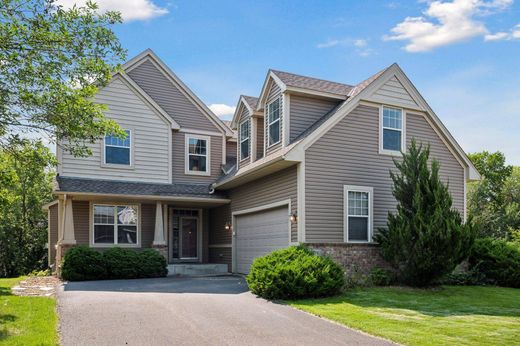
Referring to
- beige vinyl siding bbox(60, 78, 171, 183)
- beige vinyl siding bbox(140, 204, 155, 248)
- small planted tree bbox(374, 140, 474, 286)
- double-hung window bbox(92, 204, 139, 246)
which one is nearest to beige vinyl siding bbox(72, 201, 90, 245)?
double-hung window bbox(92, 204, 139, 246)

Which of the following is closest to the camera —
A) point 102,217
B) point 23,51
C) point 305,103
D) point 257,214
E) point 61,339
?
point 61,339

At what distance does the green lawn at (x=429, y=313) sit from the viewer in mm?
8031

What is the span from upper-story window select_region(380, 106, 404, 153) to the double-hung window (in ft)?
33.2

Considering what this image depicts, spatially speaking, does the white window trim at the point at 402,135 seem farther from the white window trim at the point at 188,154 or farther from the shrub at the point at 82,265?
the shrub at the point at 82,265

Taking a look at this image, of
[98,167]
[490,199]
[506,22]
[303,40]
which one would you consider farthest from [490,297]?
[490,199]

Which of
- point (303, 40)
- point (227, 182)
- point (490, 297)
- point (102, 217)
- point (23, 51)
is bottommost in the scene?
point (490, 297)

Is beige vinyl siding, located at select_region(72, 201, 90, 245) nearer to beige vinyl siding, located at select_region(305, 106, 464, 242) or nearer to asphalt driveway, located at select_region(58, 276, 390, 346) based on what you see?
asphalt driveway, located at select_region(58, 276, 390, 346)

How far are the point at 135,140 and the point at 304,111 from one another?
757 cm

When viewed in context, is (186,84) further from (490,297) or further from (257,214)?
(490,297)

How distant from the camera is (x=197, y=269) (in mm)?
18875

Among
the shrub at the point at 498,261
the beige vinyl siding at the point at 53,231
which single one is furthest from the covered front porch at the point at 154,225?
the shrub at the point at 498,261

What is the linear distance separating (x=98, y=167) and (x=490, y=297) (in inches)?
561

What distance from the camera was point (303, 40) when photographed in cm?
1395

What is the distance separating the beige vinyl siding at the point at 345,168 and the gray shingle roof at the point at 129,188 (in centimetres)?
631
